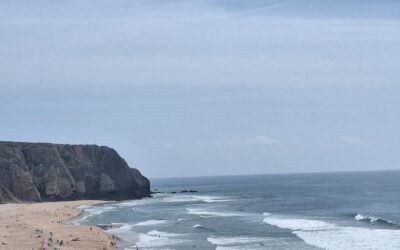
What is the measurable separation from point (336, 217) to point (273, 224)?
12.8m

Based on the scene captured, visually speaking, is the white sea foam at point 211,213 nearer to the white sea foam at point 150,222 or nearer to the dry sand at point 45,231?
the white sea foam at point 150,222

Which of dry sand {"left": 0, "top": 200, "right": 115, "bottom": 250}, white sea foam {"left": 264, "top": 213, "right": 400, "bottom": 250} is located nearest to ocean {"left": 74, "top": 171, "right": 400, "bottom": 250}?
white sea foam {"left": 264, "top": 213, "right": 400, "bottom": 250}

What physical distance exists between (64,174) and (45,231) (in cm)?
5087

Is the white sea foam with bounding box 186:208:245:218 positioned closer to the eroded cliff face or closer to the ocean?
the ocean

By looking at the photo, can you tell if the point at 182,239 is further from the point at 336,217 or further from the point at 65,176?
the point at 65,176

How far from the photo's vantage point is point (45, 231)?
6178 cm

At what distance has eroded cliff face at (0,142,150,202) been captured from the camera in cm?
10388

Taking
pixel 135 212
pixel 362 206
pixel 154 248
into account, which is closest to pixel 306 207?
pixel 362 206

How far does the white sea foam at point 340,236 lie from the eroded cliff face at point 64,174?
4932cm

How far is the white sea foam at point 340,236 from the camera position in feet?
169

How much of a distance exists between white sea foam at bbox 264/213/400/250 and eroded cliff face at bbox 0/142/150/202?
49.3 meters

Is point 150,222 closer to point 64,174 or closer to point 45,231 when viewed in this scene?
point 45,231

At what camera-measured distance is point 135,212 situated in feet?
291

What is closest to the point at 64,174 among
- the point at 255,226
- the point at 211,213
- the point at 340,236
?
the point at 211,213
